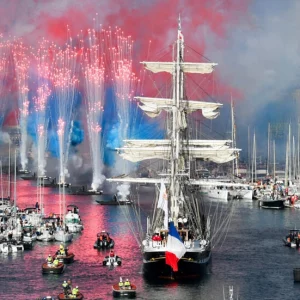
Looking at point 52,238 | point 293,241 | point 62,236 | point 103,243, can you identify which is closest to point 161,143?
point 103,243

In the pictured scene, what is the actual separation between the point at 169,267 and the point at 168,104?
31317 mm

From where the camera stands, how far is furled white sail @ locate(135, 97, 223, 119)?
131 metres

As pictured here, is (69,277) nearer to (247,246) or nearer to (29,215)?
(247,246)

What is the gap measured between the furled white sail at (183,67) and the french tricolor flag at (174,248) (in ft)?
102

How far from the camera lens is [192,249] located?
105500 mm

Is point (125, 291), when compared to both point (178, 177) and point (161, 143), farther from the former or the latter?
point (161, 143)

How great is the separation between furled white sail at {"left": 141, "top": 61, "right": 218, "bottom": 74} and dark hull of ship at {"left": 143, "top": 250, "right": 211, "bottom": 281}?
3056 centimetres

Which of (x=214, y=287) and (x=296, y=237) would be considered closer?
(x=214, y=287)

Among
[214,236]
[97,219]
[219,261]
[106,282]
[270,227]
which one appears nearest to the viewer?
[106,282]

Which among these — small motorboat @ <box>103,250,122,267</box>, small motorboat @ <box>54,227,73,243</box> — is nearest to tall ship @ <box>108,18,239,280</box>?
small motorboat @ <box>103,250,122,267</box>

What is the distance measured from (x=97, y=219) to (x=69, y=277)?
2784 inches

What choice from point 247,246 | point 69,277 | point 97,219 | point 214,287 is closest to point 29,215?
point 97,219

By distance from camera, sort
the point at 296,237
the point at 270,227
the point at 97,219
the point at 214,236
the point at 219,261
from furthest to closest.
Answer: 1. the point at 97,219
2. the point at 270,227
3. the point at 214,236
4. the point at 296,237
5. the point at 219,261

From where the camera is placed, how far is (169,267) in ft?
339
